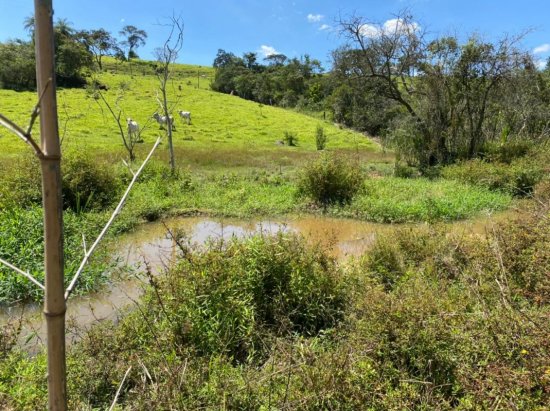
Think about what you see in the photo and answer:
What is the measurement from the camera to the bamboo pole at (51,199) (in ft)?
2.14

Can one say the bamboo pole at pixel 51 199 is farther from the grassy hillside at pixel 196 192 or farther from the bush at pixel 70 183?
the bush at pixel 70 183

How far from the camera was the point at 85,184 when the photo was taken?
9344 mm

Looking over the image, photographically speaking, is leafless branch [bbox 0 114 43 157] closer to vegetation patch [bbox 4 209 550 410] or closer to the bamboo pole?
the bamboo pole

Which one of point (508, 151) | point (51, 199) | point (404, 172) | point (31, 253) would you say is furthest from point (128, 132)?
point (51, 199)

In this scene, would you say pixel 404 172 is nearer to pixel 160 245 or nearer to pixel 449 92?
pixel 449 92

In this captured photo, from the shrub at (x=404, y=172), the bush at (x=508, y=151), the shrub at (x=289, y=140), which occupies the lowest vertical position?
the shrub at (x=404, y=172)

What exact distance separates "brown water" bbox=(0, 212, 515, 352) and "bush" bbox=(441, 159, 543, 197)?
230 cm

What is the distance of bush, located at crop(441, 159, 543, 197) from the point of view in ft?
37.0

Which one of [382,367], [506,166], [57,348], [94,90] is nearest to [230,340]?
[382,367]

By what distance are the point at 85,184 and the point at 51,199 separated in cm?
961

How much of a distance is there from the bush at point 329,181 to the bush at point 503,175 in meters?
3.93

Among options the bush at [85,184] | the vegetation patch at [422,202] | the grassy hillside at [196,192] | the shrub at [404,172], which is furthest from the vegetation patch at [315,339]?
the shrub at [404,172]

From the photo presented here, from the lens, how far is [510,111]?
55.2 ft

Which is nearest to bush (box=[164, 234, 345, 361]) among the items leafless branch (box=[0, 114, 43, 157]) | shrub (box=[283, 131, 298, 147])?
leafless branch (box=[0, 114, 43, 157])
